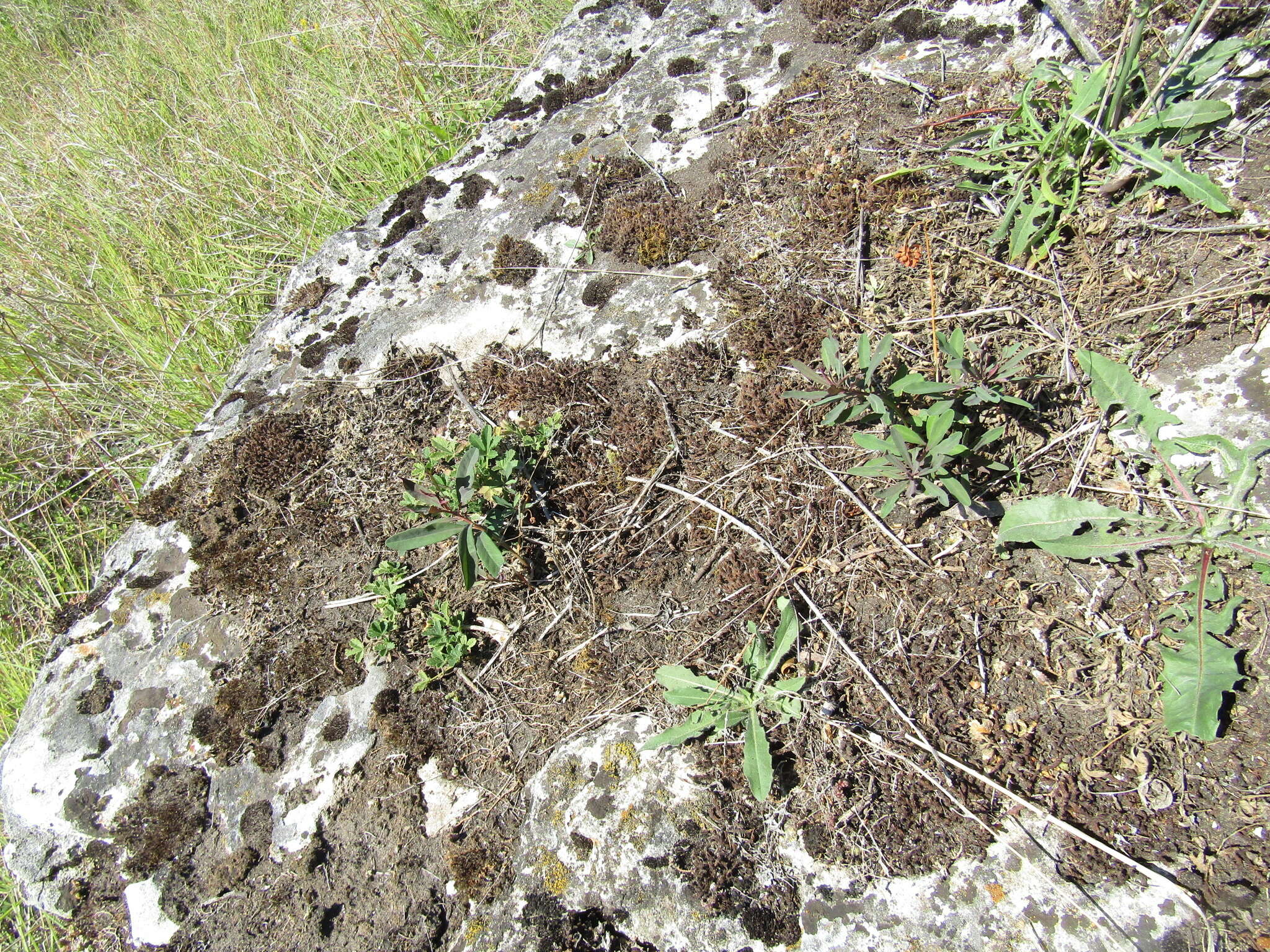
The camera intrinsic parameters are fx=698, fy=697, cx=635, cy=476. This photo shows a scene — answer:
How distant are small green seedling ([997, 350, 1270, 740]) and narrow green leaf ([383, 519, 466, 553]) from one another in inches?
72.0

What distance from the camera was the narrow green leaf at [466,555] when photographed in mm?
2406

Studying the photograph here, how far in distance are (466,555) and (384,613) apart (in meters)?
0.50

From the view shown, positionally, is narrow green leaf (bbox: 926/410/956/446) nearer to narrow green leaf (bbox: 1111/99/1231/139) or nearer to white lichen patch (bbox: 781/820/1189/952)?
white lichen patch (bbox: 781/820/1189/952)

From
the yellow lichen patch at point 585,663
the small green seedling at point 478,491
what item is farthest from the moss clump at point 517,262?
the yellow lichen patch at point 585,663

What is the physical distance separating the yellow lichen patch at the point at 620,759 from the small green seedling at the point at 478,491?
0.72 m

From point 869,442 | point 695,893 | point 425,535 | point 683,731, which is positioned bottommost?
point 695,893

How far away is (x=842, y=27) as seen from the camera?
3.76 metres

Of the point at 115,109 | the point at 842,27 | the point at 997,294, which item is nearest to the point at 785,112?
the point at 842,27

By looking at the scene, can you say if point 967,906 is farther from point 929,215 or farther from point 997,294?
point 929,215

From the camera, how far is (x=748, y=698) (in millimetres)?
2146

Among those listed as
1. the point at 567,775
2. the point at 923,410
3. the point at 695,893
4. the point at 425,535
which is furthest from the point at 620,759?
the point at 923,410

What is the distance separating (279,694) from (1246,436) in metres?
3.42

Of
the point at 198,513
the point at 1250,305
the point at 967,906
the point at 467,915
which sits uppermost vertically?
the point at 198,513

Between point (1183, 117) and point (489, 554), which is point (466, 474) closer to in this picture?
point (489, 554)
